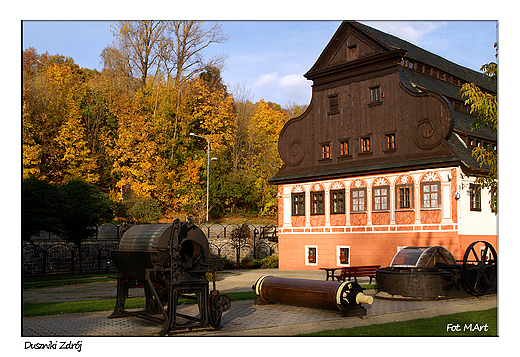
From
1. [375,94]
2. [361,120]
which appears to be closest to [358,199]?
[361,120]

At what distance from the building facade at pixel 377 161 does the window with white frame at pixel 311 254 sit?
0.06m

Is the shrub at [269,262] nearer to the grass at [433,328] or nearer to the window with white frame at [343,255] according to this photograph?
the window with white frame at [343,255]

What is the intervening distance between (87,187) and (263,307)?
52.0ft

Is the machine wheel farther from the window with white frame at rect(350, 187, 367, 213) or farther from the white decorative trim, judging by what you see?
the window with white frame at rect(350, 187, 367, 213)

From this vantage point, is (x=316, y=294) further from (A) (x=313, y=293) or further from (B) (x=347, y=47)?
(B) (x=347, y=47)

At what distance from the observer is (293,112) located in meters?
66.8

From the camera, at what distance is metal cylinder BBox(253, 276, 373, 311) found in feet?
46.4

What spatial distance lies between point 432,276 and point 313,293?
14.7 ft

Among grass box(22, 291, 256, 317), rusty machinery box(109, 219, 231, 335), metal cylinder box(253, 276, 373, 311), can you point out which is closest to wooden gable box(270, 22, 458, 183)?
metal cylinder box(253, 276, 373, 311)

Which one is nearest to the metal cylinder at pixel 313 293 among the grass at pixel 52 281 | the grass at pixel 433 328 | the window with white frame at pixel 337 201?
the grass at pixel 433 328

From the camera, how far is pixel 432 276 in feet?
55.5

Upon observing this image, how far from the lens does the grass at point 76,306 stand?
15190mm

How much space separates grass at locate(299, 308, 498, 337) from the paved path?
60cm

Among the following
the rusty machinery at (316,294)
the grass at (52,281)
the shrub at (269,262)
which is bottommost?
the shrub at (269,262)
